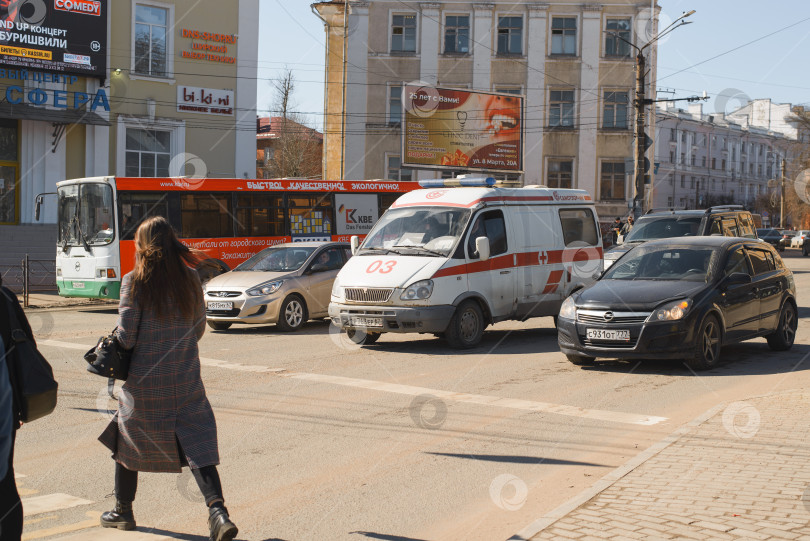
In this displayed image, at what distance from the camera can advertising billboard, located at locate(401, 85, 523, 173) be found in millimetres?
40188

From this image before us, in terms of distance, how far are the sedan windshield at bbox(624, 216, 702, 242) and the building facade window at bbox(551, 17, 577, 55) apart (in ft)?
99.8

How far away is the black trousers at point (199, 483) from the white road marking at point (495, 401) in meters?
4.54

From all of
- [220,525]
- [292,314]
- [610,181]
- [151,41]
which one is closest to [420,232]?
[292,314]

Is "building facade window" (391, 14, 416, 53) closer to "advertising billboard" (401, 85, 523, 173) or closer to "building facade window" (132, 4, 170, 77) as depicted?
"advertising billboard" (401, 85, 523, 173)

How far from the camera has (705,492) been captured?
18.8ft

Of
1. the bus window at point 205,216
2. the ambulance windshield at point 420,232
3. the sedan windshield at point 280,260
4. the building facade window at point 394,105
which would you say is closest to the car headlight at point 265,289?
the sedan windshield at point 280,260

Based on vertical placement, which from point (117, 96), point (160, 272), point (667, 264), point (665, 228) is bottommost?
point (667, 264)

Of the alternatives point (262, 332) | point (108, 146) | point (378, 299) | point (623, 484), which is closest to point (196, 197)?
point (262, 332)

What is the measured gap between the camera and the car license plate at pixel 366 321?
1295 cm

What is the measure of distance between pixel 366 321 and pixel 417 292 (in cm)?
88

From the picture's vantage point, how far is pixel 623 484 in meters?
5.93

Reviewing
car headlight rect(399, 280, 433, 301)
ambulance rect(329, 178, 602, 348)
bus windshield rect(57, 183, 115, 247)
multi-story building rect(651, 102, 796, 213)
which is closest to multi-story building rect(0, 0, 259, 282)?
bus windshield rect(57, 183, 115, 247)

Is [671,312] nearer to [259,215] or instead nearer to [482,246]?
[482,246]

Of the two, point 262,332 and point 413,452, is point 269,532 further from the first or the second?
point 262,332
